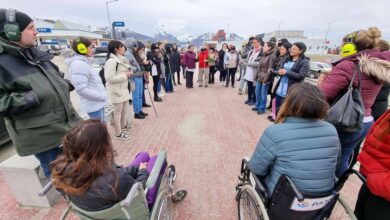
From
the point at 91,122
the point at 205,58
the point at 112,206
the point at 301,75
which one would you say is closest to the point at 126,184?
the point at 112,206

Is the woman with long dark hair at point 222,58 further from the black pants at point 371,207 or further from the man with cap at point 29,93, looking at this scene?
the black pants at point 371,207

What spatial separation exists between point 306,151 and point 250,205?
77 cm

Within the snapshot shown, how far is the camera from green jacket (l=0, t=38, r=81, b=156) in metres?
1.54

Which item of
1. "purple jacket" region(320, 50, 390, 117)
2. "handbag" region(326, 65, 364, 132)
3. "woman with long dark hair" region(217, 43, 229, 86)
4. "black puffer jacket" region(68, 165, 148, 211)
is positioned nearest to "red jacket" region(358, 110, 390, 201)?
"handbag" region(326, 65, 364, 132)

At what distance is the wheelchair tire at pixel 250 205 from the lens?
1.42 m

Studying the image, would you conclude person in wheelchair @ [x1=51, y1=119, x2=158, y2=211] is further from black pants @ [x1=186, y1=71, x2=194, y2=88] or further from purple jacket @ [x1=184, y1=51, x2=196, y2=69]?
black pants @ [x1=186, y1=71, x2=194, y2=88]

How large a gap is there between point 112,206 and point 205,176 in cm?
184

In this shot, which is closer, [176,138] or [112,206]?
[112,206]

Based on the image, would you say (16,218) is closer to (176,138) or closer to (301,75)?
(176,138)

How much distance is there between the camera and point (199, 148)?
3.60 m

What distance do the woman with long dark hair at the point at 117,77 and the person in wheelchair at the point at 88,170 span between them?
8.13 feet

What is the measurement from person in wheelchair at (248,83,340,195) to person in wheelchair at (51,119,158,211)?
3.61ft

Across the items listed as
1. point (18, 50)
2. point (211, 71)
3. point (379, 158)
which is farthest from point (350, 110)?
point (211, 71)

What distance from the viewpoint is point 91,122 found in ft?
3.88
